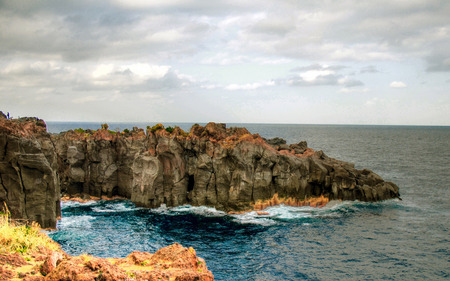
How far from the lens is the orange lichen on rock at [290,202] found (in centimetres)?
5987

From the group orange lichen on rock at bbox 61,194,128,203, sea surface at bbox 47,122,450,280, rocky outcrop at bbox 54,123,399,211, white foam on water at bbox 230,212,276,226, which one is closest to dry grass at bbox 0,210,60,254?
sea surface at bbox 47,122,450,280

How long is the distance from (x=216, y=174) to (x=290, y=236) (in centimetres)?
1935

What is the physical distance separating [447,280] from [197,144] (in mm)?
43305

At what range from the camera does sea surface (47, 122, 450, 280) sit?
37.4 meters

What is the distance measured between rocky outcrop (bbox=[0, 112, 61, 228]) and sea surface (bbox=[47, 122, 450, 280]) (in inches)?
238

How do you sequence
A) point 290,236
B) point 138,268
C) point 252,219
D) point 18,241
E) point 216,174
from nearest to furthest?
point 138,268, point 18,241, point 290,236, point 252,219, point 216,174

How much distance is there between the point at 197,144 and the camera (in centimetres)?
6462

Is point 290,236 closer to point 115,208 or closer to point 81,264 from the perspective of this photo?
point 115,208

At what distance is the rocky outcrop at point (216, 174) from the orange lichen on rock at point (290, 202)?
18cm

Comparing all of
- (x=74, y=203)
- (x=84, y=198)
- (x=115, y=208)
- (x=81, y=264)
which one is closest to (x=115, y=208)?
(x=115, y=208)

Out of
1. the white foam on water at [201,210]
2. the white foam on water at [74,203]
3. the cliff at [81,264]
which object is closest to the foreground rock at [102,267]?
the cliff at [81,264]

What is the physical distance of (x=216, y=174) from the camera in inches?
2435

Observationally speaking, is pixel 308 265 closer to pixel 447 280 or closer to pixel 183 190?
pixel 447 280

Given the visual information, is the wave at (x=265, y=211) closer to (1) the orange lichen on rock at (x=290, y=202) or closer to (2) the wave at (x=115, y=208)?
(2) the wave at (x=115, y=208)
